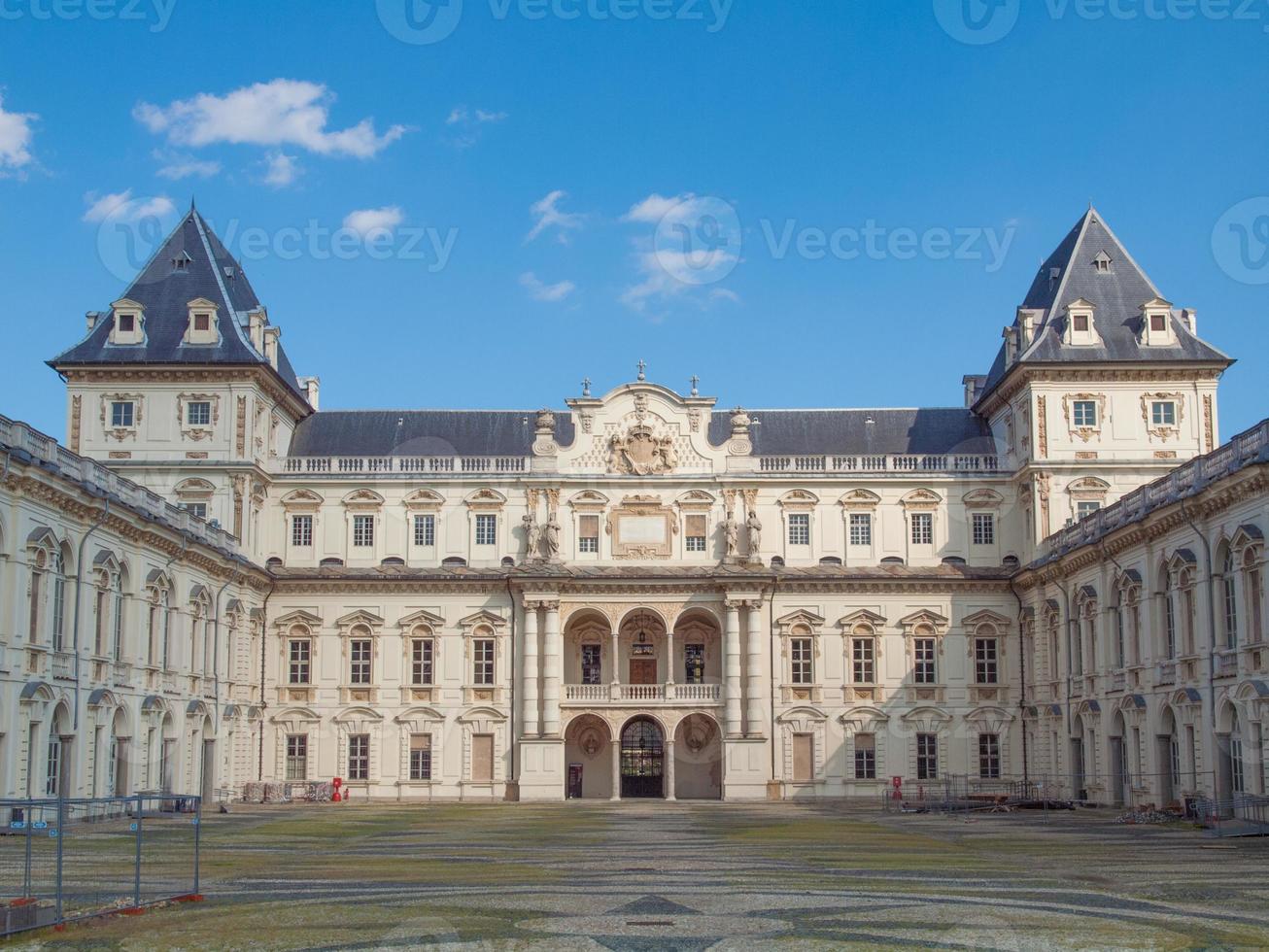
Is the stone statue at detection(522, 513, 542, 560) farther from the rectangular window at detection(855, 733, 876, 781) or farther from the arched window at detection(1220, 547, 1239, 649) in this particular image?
the arched window at detection(1220, 547, 1239, 649)

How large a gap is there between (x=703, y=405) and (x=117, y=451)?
25.0 metres

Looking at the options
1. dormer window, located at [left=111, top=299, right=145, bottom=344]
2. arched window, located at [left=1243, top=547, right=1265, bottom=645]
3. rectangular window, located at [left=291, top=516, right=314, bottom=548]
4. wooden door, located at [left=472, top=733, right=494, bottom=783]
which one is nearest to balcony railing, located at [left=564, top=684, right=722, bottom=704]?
wooden door, located at [left=472, top=733, right=494, bottom=783]

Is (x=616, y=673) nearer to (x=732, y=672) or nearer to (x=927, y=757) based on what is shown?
(x=732, y=672)

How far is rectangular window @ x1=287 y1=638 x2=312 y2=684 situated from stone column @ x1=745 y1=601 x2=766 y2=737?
62.2 feet

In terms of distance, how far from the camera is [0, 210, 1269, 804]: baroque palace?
65125 mm

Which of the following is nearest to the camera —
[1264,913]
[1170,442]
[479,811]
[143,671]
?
[1264,913]

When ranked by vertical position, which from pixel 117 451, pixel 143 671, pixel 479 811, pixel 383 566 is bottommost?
pixel 479 811

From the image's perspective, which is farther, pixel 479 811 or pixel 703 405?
pixel 703 405

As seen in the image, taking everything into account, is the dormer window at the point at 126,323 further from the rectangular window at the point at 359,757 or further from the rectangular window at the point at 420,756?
the rectangular window at the point at 420,756

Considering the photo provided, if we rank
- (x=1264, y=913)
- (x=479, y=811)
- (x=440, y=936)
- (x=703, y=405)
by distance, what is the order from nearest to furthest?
(x=440, y=936) < (x=1264, y=913) < (x=479, y=811) < (x=703, y=405)

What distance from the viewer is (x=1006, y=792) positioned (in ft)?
216

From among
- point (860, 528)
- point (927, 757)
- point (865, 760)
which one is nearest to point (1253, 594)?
point (927, 757)

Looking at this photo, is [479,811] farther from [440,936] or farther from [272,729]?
[440,936]

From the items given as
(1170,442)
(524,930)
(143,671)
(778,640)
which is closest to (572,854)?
(524,930)
